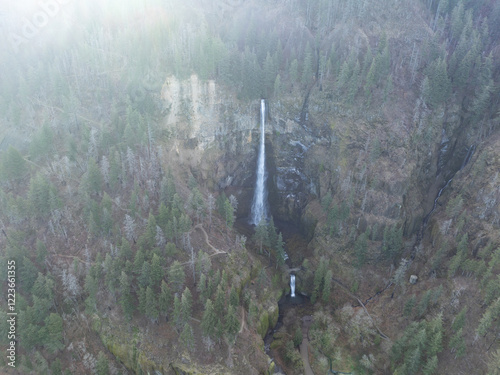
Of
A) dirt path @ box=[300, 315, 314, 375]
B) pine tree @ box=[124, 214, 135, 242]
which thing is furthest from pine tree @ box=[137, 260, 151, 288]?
dirt path @ box=[300, 315, 314, 375]

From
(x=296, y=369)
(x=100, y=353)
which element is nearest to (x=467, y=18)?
(x=296, y=369)

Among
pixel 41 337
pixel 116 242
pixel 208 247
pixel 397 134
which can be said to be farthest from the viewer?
pixel 397 134

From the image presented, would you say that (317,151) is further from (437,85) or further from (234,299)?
(234,299)

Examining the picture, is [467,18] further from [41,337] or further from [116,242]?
[41,337]

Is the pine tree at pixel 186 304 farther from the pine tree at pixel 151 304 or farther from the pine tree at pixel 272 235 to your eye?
the pine tree at pixel 272 235

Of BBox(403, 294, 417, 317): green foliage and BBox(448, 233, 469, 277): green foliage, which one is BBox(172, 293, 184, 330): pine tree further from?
BBox(448, 233, 469, 277): green foliage

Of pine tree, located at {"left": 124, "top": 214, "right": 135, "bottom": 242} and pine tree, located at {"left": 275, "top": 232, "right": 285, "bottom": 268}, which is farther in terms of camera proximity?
pine tree, located at {"left": 275, "top": 232, "right": 285, "bottom": 268}

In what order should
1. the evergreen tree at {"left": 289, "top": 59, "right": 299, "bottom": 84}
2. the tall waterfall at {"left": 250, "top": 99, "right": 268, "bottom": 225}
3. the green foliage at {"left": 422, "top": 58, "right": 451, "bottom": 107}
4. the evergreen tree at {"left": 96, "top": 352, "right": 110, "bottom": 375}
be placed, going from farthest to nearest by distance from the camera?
the tall waterfall at {"left": 250, "top": 99, "right": 268, "bottom": 225} < the evergreen tree at {"left": 289, "top": 59, "right": 299, "bottom": 84} < the green foliage at {"left": 422, "top": 58, "right": 451, "bottom": 107} < the evergreen tree at {"left": 96, "top": 352, "right": 110, "bottom": 375}

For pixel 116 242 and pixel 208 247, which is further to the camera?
pixel 208 247

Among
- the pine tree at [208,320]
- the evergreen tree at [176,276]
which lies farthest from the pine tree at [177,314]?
the pine tree at [208,320]
